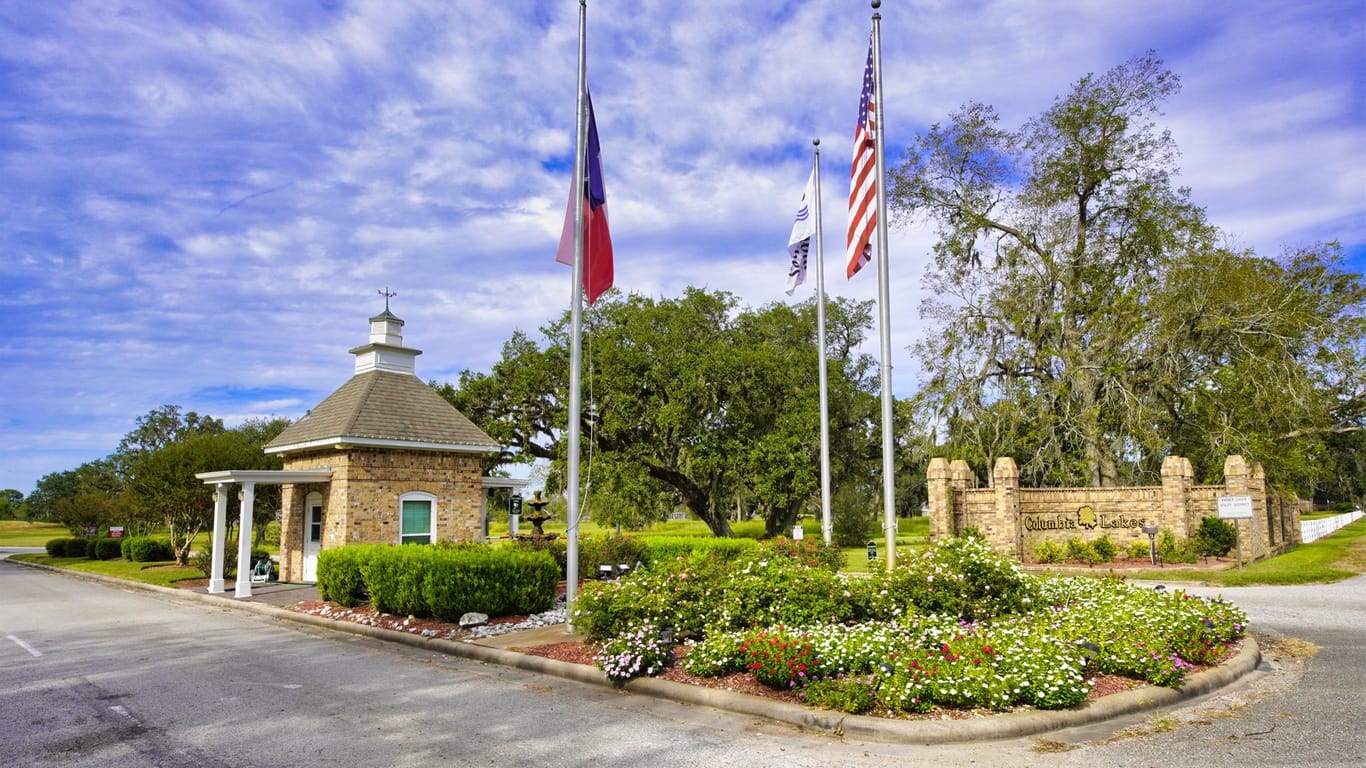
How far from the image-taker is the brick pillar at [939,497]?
2366 centimetres

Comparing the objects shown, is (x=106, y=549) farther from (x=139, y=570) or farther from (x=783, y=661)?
(x=783, y=661)

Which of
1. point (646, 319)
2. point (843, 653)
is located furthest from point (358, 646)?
point (646, 319)

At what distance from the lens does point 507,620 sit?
12.8m

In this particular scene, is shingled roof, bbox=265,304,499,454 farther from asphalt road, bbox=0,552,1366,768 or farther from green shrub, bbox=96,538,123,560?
green shrub, bbox=96,538,123,560

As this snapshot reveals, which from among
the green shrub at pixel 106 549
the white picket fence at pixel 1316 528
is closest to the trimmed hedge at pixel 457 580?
the green shrub at pixel 106 549

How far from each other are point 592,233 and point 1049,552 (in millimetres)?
17800

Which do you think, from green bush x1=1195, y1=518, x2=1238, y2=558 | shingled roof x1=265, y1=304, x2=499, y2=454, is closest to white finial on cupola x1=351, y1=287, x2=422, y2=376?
shingled roof x1=265, y1=304, x2=499, y2=454

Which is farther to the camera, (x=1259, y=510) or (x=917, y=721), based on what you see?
(x=1259, y=510)

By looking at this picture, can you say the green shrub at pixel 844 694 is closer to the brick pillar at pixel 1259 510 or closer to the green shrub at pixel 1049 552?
the green shrub at pixel 1049 552

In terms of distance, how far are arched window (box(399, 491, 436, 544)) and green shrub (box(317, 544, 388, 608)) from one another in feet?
13.0

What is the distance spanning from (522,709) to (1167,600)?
313 inches

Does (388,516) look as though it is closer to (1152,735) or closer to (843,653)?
(843,653)

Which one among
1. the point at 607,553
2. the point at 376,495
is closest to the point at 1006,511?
the point at 607,553

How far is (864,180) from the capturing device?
12492 millimetres
